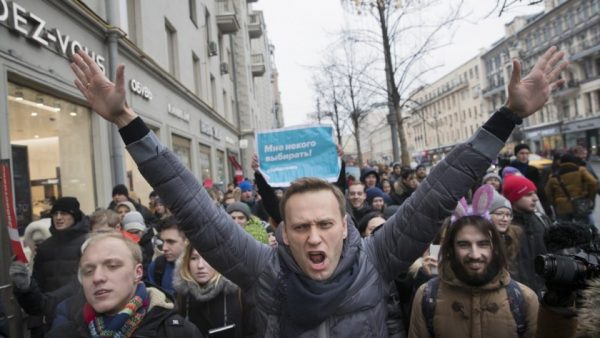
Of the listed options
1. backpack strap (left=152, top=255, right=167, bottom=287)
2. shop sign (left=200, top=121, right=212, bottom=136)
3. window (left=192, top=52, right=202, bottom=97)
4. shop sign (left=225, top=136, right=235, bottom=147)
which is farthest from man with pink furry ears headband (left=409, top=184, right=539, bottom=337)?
shop sign (left=225, top=136, right=235, bottom=147)

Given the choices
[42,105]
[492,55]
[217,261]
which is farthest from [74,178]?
[492,55]

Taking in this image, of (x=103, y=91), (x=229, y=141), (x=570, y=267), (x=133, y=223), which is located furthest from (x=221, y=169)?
(x=570, y=267)

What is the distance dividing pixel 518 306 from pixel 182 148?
1372 cm

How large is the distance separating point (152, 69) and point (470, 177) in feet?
37.5

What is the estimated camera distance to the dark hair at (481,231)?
263 centimetres

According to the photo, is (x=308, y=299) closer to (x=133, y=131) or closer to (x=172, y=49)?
(x=133, y=131)

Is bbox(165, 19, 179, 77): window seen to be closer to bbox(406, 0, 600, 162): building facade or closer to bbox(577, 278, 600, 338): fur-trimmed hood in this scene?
bbox(577, 278, 600, 338): fur-trimmed hood

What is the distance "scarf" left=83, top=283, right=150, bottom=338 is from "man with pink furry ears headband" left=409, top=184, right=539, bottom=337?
1.52 meters

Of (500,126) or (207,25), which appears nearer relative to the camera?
(500,126)

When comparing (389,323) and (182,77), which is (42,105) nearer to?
(389,323)

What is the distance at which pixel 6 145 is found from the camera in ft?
18.1

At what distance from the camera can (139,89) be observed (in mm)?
10703

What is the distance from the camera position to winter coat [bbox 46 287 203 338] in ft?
7.27

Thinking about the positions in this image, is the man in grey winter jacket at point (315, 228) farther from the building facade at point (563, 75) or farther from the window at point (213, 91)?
the building facade at point (563, 75)
